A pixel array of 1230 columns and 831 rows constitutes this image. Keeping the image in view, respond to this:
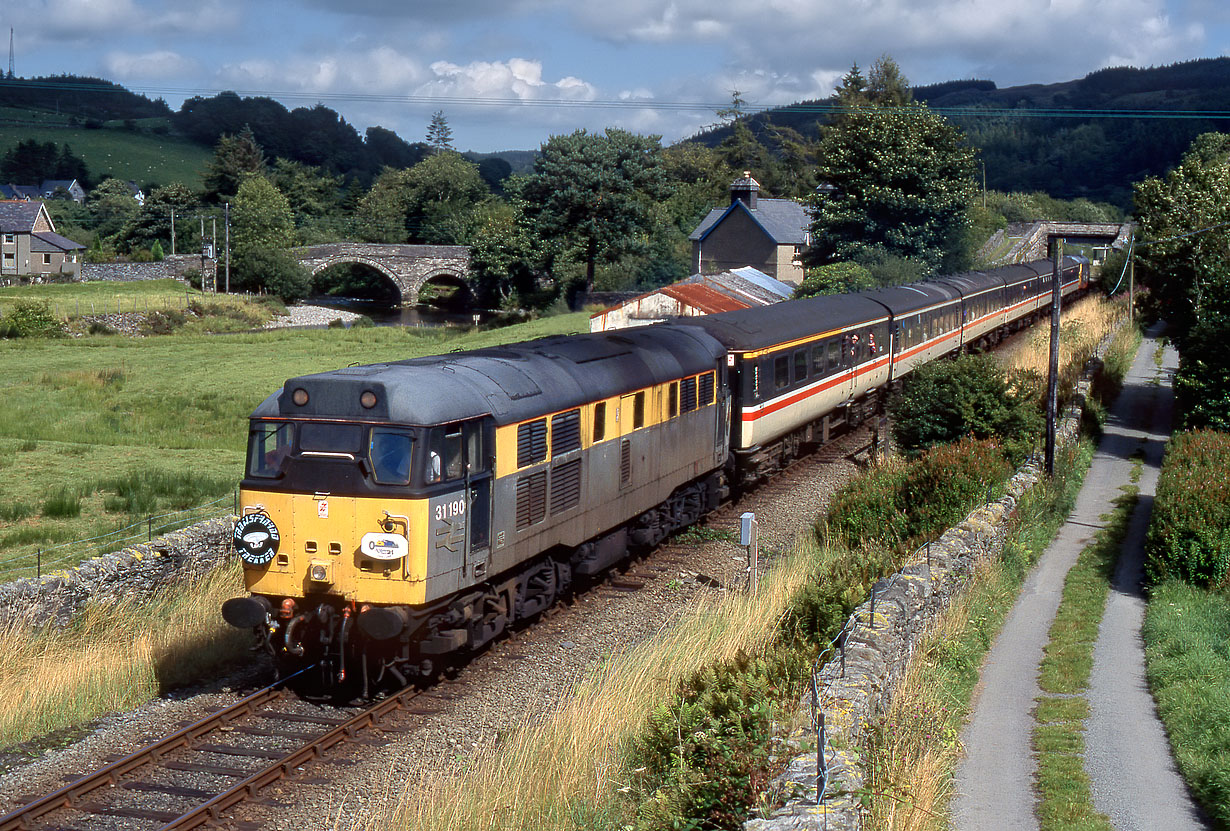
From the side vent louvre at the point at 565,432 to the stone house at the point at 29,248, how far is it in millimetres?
85380

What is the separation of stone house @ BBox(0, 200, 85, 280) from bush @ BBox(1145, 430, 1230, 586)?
3466 inches

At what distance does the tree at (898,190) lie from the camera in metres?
56.2

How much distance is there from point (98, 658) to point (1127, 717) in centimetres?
1108

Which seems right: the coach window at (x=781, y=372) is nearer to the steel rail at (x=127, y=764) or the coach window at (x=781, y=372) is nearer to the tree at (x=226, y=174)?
the steel rail at (x=127, y=764)

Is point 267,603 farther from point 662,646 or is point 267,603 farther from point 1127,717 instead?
point 1127,717

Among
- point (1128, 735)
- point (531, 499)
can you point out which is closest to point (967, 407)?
point (531, 499)

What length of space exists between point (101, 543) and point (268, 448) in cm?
936

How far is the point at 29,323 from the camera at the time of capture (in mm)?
58688

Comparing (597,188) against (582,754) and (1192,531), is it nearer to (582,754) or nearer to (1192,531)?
(1192,531)

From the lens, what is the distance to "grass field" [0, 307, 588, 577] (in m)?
22.8

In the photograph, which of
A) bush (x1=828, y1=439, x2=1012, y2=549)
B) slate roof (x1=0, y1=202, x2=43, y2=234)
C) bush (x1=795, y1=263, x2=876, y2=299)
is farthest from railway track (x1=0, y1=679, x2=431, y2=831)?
slate roof (x1=0, y1=202, x2=43, y2=234)

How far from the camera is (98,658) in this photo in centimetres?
1309

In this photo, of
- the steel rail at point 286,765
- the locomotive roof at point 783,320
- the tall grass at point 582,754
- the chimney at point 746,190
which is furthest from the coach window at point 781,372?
the chimney at point 746,190

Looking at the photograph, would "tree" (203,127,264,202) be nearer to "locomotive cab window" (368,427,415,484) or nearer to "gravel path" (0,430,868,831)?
"gravel path" (0,430,868,831)
